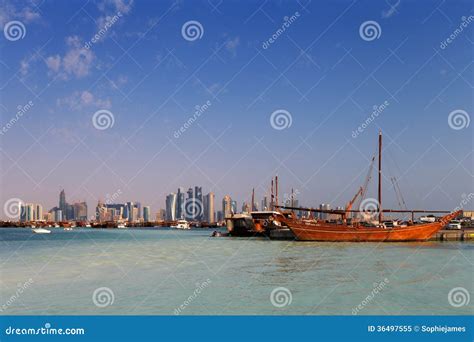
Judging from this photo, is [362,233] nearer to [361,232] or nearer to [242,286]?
[361,232]

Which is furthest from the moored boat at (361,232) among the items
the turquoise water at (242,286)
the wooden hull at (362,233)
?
the turquoise water at (242,286)

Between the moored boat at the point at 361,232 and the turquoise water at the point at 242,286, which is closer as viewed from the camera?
the turquoise water at the point at 242,286

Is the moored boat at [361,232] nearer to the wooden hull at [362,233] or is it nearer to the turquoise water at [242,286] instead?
the wooden hull at [362,233]

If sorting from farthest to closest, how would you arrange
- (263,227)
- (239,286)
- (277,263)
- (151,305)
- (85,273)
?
(263,227) < (277,263) < (85,273) < (239,286) < (151,305)

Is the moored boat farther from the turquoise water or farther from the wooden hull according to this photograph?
the turquoise water

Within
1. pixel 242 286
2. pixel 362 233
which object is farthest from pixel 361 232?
pixel 242 286

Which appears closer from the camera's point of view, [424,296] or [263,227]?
[424,296]

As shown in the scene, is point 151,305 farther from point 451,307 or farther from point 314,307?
point 451,307

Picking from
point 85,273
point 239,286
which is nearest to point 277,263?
point 239,286

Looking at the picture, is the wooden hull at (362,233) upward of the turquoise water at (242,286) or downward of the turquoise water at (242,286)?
downward

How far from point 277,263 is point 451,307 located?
13826 millimetres

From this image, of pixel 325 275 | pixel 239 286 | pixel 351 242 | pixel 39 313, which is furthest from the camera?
pixel 351 242

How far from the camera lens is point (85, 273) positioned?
82.5 ft

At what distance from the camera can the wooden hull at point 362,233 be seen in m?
49.5
